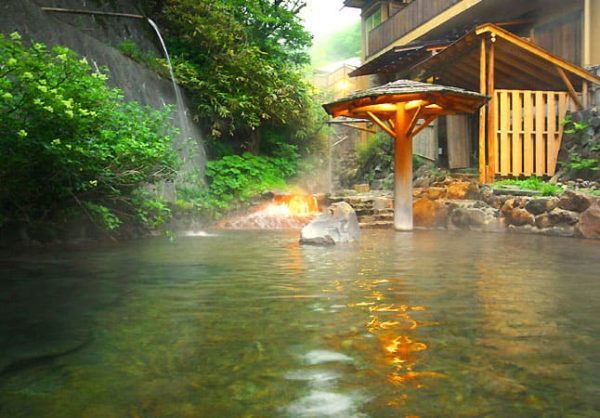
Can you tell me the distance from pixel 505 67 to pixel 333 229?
8.66m

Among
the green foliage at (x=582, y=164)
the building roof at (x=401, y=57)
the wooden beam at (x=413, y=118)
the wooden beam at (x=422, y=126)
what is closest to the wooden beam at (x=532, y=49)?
the green foliage at (x=582, y=164)

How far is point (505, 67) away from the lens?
14695mm

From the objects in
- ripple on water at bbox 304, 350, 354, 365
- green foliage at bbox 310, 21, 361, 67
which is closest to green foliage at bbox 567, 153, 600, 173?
ripple on water at bbox 304, 350, 354, 365

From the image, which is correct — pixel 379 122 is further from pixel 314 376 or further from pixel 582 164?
pixel 314 376

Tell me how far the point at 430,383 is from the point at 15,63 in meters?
5.17

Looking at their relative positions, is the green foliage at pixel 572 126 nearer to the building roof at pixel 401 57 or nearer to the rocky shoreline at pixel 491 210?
the rocky shoreline at pixel 491 210

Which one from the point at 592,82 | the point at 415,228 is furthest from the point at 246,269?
the point at 592,82

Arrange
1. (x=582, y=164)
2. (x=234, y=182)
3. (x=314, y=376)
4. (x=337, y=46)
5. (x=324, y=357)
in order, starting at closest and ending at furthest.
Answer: (x=314, y=376) < (x=324, y=357) < (x=582, y=164) < (x=234, y=182) < (x=337, y=46)

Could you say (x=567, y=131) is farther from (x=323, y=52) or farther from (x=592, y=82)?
(x=323, y=52)

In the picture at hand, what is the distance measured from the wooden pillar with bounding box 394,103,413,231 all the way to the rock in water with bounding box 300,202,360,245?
2.20 meters

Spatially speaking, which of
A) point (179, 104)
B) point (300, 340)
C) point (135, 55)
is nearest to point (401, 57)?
point (179, 104)

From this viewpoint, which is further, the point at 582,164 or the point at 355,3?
the point at 355,3

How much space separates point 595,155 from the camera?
1265cm

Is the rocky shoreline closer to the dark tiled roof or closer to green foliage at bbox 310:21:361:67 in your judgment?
the dark tiled roof
